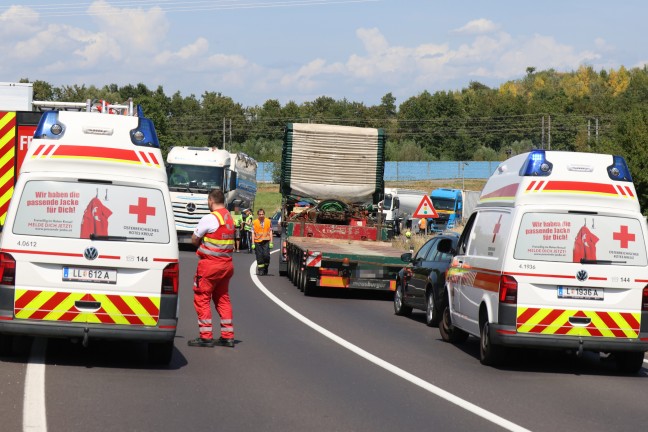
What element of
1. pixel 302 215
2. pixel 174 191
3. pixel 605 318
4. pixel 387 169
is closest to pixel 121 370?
pixel 605 318

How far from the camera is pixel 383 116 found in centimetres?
14688

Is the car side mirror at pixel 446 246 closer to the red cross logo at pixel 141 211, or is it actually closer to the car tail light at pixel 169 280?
the car tail light at pixel 169 280

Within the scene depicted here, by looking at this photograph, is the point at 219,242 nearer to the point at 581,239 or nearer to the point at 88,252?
the point at 88,252

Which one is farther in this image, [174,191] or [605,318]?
[174,191]

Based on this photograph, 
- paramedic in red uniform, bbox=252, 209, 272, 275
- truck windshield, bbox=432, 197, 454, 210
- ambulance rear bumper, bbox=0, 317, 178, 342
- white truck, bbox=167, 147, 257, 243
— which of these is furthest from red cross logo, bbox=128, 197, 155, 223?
truck windshield, bbox=432, 197, 454, 210

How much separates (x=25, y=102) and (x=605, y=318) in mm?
10999

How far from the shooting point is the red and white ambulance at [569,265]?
12797 mm

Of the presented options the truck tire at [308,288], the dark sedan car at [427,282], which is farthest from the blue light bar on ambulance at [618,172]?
the truck tire at [308,288]

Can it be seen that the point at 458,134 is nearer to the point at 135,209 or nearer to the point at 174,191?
the point at 174,191

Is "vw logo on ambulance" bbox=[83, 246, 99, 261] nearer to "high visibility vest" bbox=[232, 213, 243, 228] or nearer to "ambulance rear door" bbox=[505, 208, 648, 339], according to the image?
"ambulance rear door" bbox=[505, 208, 648, 339]

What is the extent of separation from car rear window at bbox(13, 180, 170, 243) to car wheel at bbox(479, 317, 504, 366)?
154 inches

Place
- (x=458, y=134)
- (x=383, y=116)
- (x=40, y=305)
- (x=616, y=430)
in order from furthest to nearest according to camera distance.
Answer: (x=383, y=116) → (x=458, y=134) → (x=40, y=305) → (x=616, y=430)

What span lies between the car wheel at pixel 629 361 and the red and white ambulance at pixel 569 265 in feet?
0.04

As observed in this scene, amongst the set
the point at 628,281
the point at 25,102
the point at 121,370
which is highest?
the point at 25,102
